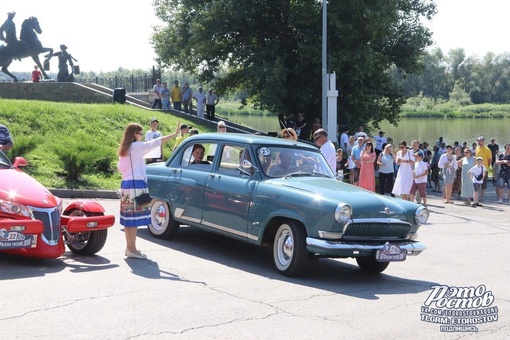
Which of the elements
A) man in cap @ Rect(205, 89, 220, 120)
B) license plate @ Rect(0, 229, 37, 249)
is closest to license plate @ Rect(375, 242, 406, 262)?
license plate @ Rect(0, 229, 37, 249)

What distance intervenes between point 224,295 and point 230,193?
2.43 metres

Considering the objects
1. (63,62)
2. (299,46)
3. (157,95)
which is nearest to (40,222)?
(299,46)

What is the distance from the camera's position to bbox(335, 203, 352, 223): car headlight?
30.6 feet

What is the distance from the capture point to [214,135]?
461 inches

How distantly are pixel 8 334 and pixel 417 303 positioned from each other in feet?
14.1

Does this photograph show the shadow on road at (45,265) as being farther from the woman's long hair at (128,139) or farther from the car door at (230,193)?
the car door at (230,193)

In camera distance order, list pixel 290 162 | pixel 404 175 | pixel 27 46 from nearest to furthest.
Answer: pixel 290 162 < pixel 404 175 < pixel 27 46

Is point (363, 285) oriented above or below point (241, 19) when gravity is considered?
below

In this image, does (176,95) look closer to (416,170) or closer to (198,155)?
(416,170)

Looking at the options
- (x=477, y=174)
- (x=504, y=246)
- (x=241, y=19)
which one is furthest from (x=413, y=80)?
(x=504, y=246)

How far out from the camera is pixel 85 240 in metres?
10.3

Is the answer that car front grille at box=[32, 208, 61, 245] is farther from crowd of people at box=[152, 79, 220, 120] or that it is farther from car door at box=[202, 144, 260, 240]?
crowd of people at box=[152, 79, 220, 120]

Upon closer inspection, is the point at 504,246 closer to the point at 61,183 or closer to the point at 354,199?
the point at 354,199

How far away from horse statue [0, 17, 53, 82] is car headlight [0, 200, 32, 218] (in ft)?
87.8
